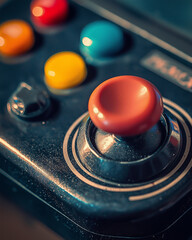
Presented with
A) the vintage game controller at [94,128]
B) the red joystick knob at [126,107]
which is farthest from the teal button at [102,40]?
the red joystick knob at [126,107]

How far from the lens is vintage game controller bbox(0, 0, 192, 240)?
412mm

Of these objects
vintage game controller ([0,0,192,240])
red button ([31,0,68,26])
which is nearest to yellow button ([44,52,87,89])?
vintage game controller ([0,0,192,240])

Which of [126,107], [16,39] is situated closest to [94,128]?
[126,107]

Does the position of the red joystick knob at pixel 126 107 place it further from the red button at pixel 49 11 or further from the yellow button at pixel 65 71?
the red button at pixel 49 11

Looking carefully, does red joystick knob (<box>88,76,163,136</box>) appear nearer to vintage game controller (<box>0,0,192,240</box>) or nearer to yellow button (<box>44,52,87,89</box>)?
vintage game controller (<box>0,0,192,240</box>)

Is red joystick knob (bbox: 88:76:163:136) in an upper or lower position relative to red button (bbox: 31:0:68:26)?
upper

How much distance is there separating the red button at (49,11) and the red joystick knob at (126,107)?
0.27m

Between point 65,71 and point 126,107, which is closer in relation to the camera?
point 126,107

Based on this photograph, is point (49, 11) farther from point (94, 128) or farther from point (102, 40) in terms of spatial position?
point (94, 128)

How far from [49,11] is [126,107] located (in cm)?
31

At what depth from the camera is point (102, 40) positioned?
1.86 feet

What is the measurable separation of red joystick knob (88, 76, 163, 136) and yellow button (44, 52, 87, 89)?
5.1 inches

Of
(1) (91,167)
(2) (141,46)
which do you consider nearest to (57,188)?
(1) (91,167)

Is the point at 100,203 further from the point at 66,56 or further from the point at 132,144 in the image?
the point at 66,56
